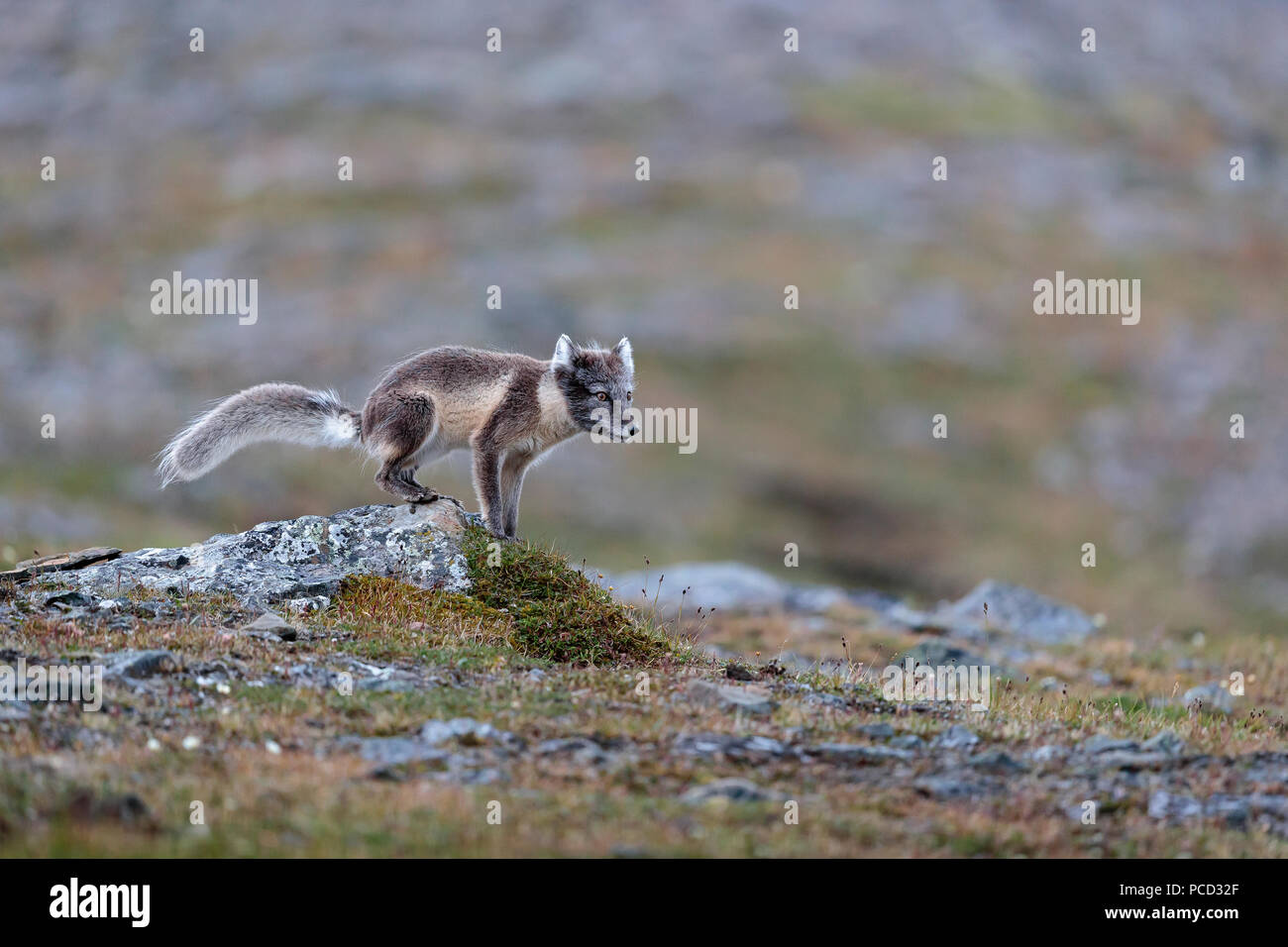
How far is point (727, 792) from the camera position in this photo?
9883 mm

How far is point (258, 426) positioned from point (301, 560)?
2.31 metres

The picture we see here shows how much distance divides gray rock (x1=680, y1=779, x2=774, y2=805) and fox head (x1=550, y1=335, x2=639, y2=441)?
654 cm

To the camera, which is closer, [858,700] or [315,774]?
[315,774]

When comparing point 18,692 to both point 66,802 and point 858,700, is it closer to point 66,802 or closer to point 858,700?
point 66,802

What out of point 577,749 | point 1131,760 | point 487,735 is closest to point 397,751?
point 487,735

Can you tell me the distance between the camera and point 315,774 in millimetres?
9578

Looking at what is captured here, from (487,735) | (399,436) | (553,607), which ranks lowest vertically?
(487,735)

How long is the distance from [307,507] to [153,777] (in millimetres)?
33352

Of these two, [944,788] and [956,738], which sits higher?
[956,738]

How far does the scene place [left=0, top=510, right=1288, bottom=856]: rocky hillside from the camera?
887 cm

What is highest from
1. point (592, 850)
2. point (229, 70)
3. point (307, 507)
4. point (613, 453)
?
point (229, 70)

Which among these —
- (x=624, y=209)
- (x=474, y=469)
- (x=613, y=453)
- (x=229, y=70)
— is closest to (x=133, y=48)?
(x=229, y=70)

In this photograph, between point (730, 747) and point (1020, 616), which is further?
point (1020, 616)

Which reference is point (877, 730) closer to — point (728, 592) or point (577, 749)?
point (577, 749)
